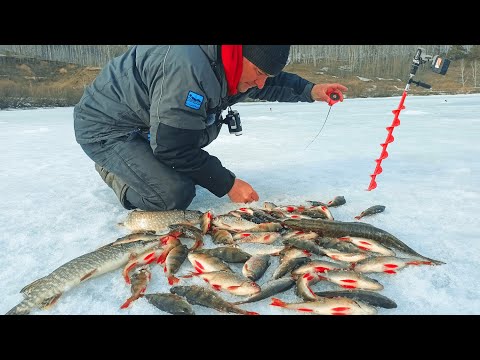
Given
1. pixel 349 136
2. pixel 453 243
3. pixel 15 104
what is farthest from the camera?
pixel 15 104

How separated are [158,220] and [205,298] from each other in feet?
4.02

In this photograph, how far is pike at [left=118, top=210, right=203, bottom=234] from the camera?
3.02 meters

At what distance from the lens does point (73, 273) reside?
220 cm

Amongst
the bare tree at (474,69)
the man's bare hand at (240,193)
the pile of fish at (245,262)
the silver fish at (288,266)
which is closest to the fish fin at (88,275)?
the pile of fish at (245,262)

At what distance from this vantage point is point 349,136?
8.43 metres

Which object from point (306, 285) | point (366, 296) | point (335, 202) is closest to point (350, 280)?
point (366, 296)

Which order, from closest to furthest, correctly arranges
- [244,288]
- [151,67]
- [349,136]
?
[244,288], [151,67], [349,136]

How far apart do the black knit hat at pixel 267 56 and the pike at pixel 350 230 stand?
46.1 inches

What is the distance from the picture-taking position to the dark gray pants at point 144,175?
330cm

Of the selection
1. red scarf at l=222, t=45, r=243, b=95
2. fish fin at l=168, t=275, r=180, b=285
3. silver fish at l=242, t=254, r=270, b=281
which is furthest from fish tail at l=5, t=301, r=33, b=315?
red scarf at l=222, t=45, r=243, b=95

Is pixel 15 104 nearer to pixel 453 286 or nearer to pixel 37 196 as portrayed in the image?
pixel 37 196

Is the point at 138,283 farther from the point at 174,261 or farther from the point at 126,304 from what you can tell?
the point at 174,261

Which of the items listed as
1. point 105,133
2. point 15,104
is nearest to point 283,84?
point 105,133

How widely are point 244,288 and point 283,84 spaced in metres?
2.87
